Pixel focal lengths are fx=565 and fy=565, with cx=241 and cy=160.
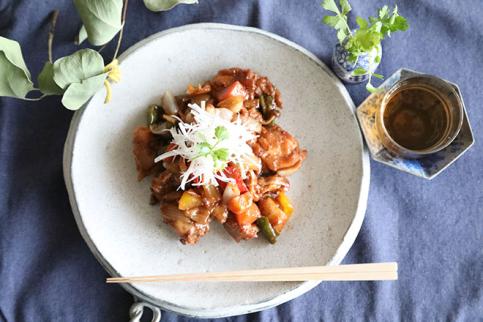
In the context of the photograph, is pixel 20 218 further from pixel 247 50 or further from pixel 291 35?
pixel 291 35

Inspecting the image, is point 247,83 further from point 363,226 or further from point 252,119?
point 363,226

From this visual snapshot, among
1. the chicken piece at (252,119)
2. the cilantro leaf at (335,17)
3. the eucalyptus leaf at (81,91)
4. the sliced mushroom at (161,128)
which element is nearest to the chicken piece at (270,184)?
the chicken piece at (252,119)

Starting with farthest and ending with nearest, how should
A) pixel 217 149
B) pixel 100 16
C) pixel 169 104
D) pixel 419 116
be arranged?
pixel 419 116, pixel 169 104, pixel 217 149, pixel 100 16

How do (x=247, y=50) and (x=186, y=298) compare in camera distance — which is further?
(x=247, y=50)

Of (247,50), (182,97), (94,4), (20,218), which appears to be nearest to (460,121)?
(247,50)

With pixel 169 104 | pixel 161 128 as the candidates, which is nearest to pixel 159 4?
pixel 169 104

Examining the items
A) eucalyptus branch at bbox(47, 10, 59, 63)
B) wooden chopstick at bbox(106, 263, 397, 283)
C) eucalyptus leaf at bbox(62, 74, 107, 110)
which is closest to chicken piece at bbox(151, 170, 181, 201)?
wooden chopstick at bbox(106, 263, 397, 283)
